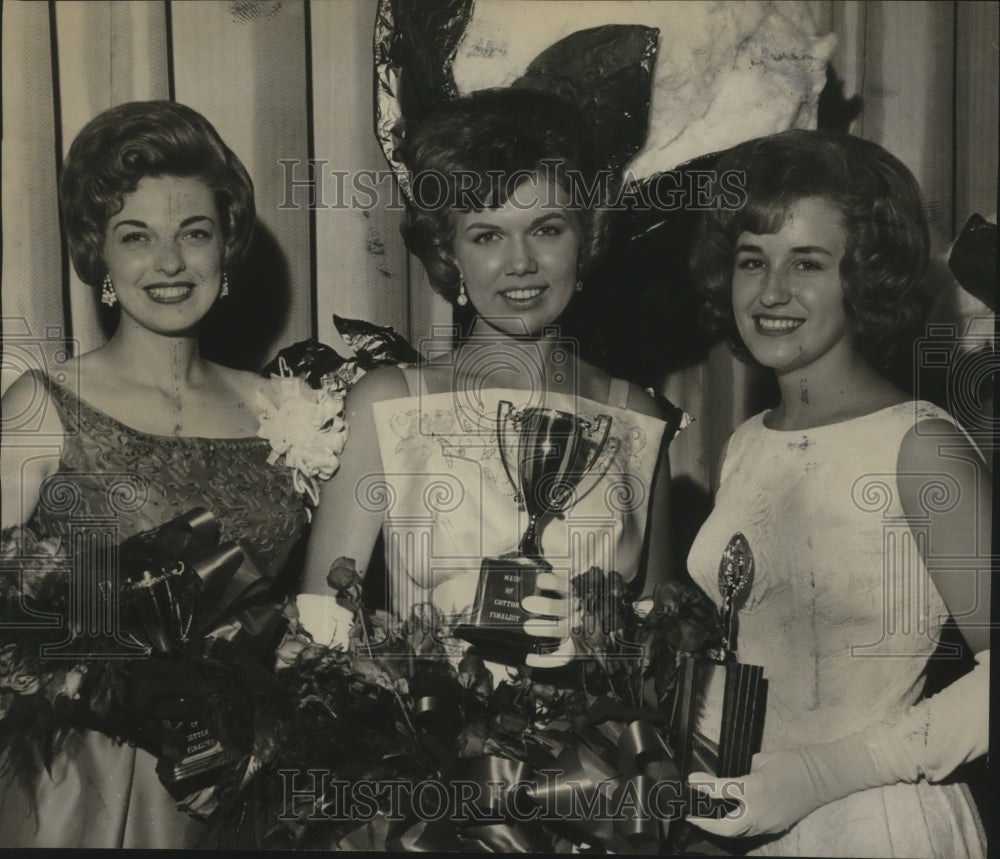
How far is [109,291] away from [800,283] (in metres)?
1.40

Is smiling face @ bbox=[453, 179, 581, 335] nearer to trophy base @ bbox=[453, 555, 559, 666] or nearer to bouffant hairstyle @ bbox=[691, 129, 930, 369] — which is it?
bouffant hairstyle @ bbox=[691, 129, 930, 369]

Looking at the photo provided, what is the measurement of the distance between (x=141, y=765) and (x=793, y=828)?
1.32m

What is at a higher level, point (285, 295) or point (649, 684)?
point (285, 295)

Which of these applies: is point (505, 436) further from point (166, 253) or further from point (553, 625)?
point (166, 253)

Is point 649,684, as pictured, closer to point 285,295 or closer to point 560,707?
point 560,707

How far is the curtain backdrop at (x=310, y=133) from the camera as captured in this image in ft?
7.56

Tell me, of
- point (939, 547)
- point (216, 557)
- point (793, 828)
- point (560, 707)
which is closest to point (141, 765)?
point (216, 557)

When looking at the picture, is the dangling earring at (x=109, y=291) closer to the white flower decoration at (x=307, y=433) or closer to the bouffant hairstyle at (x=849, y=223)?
the white flower decoration at (x=307, y=433)

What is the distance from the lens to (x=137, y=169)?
228 cm

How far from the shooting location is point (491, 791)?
2.25m

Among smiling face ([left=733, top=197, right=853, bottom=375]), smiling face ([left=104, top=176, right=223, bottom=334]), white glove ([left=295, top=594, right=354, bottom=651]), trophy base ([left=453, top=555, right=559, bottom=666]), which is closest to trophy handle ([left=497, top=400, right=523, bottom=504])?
trophy base ([left=453, top=555, right=559, bottom=666])

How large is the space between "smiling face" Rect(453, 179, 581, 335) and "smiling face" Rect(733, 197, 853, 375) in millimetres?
353

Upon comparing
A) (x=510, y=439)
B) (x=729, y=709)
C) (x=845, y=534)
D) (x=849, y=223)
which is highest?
(x=849, y=223)

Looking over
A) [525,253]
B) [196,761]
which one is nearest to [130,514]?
[196,761]
